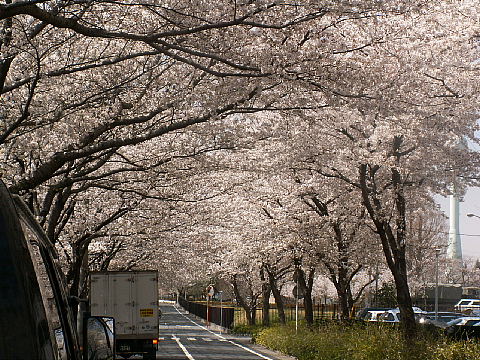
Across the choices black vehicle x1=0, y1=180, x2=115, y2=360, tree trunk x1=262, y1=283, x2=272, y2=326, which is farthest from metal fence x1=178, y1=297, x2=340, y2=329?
black vehicle x1=0, y1=180, x2=115, y2=360

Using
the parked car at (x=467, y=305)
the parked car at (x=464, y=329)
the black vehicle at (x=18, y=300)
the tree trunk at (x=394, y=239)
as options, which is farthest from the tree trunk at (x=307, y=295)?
the black vehicle at (x=18, y=300)

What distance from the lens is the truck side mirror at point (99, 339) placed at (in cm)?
525

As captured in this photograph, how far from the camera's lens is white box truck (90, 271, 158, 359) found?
27.5 metres

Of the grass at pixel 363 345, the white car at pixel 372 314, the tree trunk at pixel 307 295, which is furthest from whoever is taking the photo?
the white car at pixel 372 314

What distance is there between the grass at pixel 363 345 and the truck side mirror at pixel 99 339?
10380mm

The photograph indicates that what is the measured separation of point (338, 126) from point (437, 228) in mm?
56516

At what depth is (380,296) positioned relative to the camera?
56.1 m

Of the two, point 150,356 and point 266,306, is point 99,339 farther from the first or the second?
point 266,306

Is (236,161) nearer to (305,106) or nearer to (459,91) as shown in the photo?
(459,91)

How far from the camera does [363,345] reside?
2056 cm

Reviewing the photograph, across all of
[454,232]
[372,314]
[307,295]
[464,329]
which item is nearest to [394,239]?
[464,329]

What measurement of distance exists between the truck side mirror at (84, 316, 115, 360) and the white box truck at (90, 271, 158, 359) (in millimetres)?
21452

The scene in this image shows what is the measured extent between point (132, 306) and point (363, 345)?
983 centimetres

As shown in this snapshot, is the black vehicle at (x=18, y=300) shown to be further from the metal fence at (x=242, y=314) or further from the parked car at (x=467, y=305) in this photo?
the parked car at (x=467, y=305)
